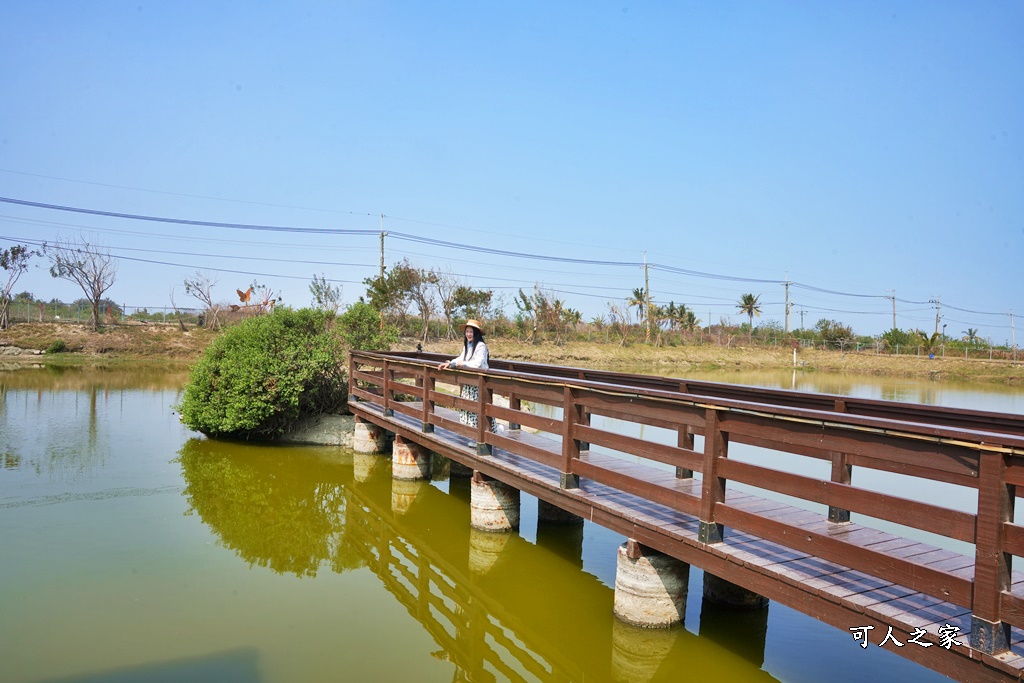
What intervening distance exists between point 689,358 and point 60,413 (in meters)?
35.9

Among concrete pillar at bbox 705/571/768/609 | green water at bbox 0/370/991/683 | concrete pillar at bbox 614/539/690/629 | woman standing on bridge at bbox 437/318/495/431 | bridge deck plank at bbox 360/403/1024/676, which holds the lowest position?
green water at bbox 0/370/991/683

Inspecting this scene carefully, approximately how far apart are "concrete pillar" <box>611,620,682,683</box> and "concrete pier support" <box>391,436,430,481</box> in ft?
17.1

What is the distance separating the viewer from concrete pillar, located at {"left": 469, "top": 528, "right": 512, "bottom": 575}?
23.4 feet

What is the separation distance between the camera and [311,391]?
13.7 m

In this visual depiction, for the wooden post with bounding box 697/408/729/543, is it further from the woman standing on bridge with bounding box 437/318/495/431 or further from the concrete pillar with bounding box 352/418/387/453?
the concrete pillar with bounding box 352/418/387/453

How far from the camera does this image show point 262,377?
12586 mm

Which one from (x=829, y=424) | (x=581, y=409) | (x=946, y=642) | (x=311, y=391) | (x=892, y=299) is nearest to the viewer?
(x=946, y=642)

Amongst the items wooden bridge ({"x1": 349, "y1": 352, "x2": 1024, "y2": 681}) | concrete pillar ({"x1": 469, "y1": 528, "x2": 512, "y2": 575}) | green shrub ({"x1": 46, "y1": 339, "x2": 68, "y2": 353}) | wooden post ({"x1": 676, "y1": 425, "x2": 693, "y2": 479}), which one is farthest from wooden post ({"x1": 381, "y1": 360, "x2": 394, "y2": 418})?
green shrub ({"x1": 46, "y1": 339, "x2": 68, "y2": 353})

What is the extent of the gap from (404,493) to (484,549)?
260cm

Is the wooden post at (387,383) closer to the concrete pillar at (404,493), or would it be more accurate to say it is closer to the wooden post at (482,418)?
the concrete pillar at (404,493)

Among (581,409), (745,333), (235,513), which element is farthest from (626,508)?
(745,333)

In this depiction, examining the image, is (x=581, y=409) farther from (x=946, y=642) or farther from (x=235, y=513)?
(x=235, y=513)

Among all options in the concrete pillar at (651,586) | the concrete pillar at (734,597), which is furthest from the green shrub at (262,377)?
the concrete pillar at (734,597)

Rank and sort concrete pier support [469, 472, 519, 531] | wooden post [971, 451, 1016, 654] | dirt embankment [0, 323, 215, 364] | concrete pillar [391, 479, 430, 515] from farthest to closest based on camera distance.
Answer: dirt embankment [0, 323, 215, 364]
concrete pillar [391, 479, 430, 515]
concrete pier support [469, 472, 519, 531]
wooden post [971, 451, 1016, 654]
